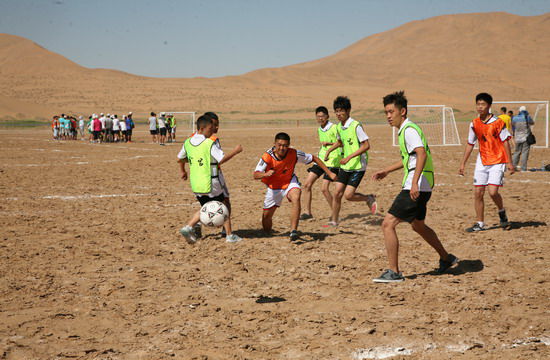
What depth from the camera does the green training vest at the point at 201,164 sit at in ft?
25.1

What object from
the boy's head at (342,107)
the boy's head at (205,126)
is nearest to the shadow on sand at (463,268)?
the boy's head at (342,107)

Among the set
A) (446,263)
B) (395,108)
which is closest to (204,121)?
(395,108)

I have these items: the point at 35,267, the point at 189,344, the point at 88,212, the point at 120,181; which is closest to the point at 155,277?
the point at 35,267

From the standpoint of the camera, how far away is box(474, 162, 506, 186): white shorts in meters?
8.15

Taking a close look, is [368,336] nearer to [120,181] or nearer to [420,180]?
[420,180]

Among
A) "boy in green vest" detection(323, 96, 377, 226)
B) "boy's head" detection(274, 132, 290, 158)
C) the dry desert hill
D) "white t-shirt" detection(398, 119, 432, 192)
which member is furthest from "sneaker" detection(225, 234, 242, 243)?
the dry desert hill

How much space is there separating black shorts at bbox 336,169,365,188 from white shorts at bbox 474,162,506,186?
5.61ft

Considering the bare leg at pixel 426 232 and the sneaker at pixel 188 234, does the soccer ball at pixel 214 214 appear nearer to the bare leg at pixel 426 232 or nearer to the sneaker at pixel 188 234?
the sneaker at pixel 188 234

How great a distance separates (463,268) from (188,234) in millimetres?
3558

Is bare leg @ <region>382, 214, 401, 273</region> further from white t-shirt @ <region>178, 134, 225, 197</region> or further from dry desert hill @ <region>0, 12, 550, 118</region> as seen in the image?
dry desert hill @ <region>0, 12, 550, 118</region>

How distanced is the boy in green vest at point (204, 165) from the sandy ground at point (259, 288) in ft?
0.98

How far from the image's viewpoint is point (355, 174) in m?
8.70

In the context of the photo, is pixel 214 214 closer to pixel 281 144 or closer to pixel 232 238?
pixel 232 238

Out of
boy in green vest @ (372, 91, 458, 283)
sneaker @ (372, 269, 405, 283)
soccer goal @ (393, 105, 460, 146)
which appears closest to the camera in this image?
boy in green vest @ (372, 91, 458, 283)
